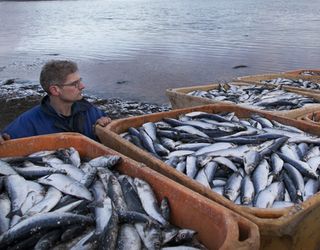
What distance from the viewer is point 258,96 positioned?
7.00m

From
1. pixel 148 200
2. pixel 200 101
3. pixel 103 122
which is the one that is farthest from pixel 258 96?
pixel 148 200

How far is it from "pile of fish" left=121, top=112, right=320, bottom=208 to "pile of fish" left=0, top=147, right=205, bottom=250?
2.23ft

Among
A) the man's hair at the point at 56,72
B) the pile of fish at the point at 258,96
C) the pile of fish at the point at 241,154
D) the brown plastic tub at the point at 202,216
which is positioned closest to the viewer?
the brown plastic tub at the point at 202,216

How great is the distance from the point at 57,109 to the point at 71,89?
0.30 metres

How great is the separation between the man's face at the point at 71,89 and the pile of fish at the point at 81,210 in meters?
1.04

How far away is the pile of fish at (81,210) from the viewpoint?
7.75 feet

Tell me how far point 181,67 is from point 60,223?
41.3 ft

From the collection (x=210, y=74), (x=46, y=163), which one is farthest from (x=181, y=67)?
(x=46, y=163)

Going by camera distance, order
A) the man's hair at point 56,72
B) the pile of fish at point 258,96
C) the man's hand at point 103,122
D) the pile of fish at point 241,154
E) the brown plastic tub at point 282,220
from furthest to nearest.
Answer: the pile of fish at point 258,96
the man's hand at point 103,122
the man's hair at point 56,72
the pile of fish at point 241,154
the brown plastic tub at point 282,220

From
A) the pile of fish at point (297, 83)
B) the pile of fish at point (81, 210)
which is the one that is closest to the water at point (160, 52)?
the pile of fish at point (297, 83)

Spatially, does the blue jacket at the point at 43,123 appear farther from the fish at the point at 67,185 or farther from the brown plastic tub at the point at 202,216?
the fish at the point at 67,185

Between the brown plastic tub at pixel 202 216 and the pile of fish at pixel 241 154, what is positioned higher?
the brown plastic tub at pixel 202 216

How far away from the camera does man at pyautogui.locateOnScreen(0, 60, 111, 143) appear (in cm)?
434

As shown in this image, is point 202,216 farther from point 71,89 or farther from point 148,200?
point 71,89
